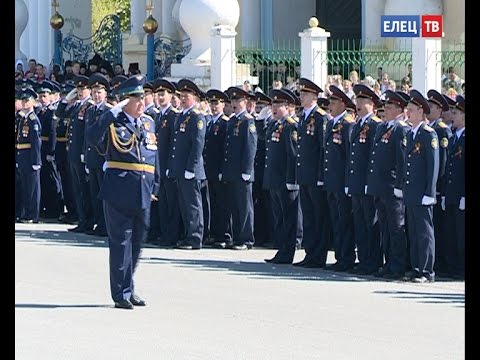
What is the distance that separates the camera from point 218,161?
18328 mm

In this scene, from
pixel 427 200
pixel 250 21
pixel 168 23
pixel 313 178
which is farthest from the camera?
pixel 168 23

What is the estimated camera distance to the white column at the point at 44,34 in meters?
36.0

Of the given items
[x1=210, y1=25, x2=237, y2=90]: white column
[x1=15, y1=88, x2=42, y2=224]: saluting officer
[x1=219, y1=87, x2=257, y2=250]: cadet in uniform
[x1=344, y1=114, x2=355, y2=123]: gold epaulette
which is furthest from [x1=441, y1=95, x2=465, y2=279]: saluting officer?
[x1=210, y1=25, x2=237, y2=90]: white column

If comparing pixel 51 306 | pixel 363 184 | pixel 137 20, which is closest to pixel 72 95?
pixel 363 184

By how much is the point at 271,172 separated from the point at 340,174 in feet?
3.79

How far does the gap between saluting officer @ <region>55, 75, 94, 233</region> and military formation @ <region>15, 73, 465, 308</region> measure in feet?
0.07

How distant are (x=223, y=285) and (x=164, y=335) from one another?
9.72 feet

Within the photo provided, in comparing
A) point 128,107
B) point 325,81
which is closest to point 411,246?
point 128,107

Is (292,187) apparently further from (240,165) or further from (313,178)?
(240,165)

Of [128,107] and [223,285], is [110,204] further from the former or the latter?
[223,285]

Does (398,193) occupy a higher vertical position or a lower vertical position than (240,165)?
lower

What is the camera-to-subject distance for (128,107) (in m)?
13.6

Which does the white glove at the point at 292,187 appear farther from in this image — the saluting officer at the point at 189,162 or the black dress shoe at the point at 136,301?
the black dress shoe at the point at 136,301
